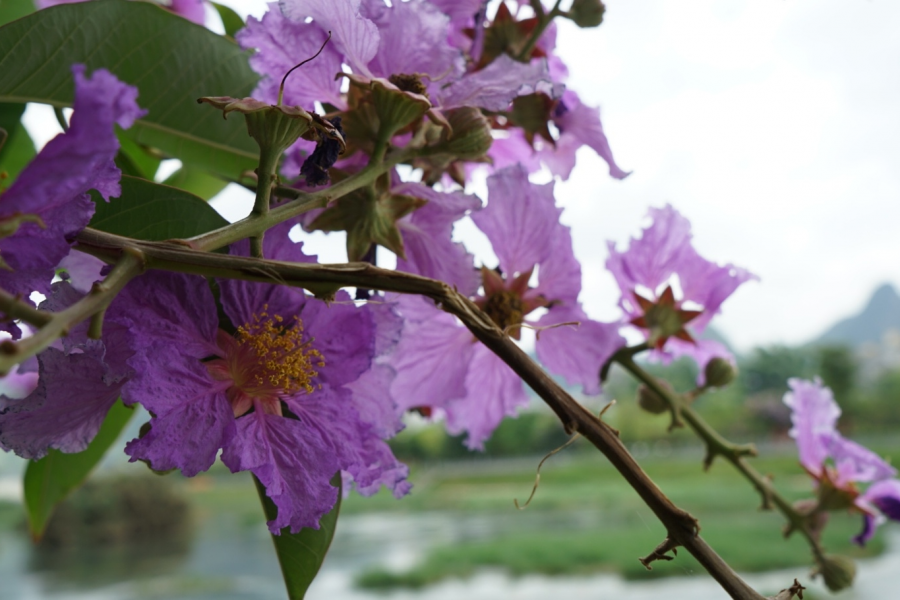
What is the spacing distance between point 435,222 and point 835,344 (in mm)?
6689

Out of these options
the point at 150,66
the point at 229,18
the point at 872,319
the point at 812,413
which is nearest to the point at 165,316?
the point at 150,66

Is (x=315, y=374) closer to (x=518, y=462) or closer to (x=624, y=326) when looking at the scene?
(x=624, y=326)

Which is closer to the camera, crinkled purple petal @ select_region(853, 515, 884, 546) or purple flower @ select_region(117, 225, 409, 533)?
purple flower @ select_region(117, 225, 409, 533)

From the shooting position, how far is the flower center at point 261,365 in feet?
0.61

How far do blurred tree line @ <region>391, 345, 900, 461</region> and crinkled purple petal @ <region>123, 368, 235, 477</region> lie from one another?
13.2 feet

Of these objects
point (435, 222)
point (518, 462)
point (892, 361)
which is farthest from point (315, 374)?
point (892, 361)

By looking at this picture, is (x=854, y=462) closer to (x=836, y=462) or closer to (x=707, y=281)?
(x=836, y=462)

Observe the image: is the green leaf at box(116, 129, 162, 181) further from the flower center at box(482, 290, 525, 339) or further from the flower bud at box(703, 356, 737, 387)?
the flower bud at box(703, 356, 737, 387)

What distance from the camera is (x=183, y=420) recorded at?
162mm

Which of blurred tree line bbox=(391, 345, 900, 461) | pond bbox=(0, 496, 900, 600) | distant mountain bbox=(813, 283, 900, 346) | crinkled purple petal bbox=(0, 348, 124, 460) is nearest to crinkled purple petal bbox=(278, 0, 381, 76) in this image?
crinkled purple petal bbox=(0, 348, 124, 460)

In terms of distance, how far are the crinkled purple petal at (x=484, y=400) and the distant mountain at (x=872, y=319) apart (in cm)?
933

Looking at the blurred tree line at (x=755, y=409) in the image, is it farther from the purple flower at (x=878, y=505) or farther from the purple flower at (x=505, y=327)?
the purple flower at (x=505, y=327)

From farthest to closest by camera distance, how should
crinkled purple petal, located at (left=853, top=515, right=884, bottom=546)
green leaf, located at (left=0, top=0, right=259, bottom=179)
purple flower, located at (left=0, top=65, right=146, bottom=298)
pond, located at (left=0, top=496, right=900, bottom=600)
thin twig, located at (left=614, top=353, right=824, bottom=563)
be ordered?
1. pond, located at (left=0, top=496, right=900, bottom=600)
2. crinkled purple petal, located at (left=853, top=515, right=884, bottom=546)
3. thin twig, located at (left=614, top=353, right=824, bottom=563)
4. green leaf, located at (left=0, top=0, right=259, bottom=179)
5. purple flower, located at (left=0, top=65, right=146, bottom=298)

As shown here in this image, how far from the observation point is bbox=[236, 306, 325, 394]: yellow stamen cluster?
19 centimetres
